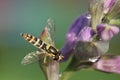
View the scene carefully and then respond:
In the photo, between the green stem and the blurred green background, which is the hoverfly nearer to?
the green stem

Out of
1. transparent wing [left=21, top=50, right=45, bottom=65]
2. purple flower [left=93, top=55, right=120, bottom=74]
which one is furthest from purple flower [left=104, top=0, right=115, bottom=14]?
transparent wing [left=21, top=50, right=45, bottom=65]


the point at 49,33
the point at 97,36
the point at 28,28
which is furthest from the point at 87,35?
the point at 28,28

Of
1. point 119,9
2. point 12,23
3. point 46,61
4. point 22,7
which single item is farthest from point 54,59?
point 22,7

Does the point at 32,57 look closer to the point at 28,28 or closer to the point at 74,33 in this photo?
the point at 74,33

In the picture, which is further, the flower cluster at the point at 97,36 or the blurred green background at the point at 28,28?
the blurred green background at the point at 28,28

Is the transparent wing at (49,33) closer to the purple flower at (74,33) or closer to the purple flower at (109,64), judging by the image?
the purple flower at (74,33)

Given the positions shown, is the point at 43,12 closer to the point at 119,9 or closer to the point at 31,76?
the point at 31,76

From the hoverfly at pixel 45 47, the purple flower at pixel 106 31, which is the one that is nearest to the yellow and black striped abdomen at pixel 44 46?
the hoverfly at pixel 45 47

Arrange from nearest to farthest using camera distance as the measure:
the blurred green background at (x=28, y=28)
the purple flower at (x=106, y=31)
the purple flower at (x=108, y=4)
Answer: the purple flower at (x=106, y=31) → the purple flower at (x=108, y=4) → the blurred green background at (x=28, y=28)
